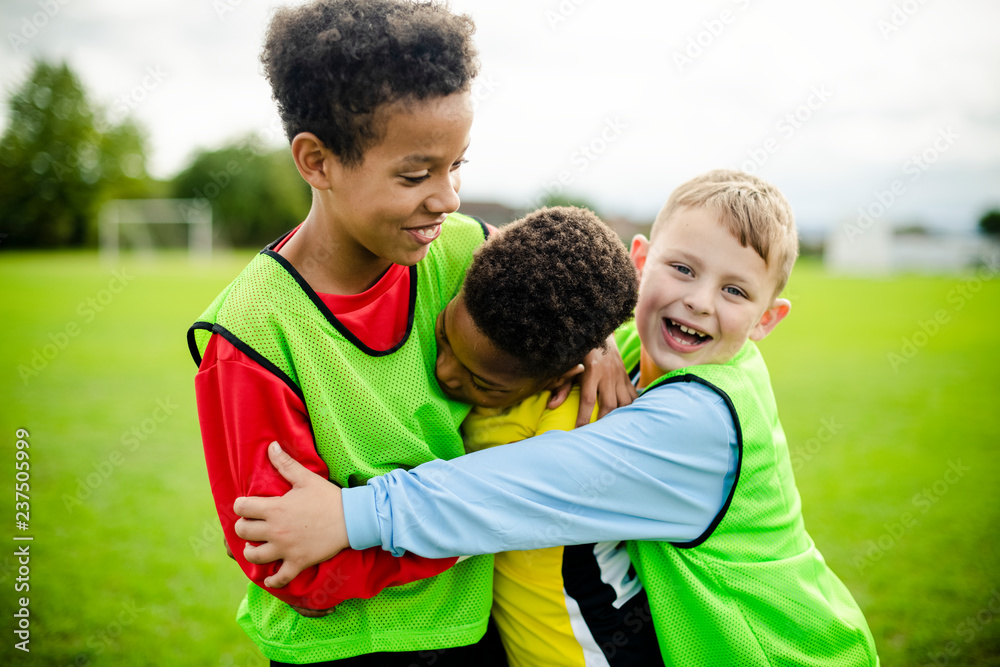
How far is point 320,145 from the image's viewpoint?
58.0 inches

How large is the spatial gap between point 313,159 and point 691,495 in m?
1.22

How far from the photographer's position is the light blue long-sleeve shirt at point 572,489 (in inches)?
56.4

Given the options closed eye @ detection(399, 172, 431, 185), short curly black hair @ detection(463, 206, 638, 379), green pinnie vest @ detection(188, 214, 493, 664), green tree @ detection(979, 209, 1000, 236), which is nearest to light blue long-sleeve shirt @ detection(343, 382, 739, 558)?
green pinnie vest @ detection(188, 214, 493, 664)

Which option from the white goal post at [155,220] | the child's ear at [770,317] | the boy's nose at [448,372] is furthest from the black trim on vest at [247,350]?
the white goal post at [155,220]

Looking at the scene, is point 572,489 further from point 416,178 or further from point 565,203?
point 565,203

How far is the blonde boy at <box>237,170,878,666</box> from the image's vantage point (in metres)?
1.44

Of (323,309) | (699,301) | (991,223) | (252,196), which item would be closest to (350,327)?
(323,309)

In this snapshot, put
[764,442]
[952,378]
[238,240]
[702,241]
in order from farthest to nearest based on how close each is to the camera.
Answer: [238,240], [952,378], [702,241], [764,442]

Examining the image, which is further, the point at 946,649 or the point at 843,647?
the point at 946,649

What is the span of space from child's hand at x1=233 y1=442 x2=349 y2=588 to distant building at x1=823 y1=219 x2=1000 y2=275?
114 ft

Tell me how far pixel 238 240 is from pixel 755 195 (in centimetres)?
4531

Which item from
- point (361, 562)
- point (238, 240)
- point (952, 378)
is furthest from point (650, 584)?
point (238, 240)

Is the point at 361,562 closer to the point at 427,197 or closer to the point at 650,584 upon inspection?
the point at 650,584

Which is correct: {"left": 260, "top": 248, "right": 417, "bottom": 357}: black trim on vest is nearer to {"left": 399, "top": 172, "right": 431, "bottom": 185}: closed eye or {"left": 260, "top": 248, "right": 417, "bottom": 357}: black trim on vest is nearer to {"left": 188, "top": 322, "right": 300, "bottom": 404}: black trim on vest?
{"left": 188, "top": 322, "right": 300, "bottom": 404}: black trim on vest
